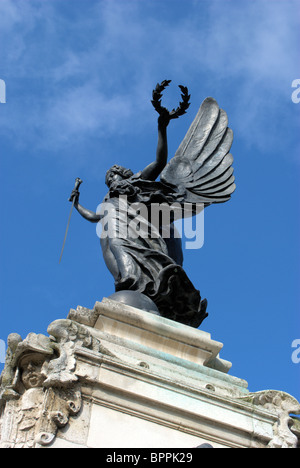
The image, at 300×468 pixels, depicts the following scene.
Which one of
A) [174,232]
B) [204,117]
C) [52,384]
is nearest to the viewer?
[52,384]

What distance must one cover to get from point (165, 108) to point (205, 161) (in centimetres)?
143

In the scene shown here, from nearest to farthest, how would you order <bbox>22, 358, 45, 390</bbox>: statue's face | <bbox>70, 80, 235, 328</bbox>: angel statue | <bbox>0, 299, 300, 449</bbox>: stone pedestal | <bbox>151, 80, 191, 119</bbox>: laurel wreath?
<bbox>0, 299, 300, 449</bbox>: stone pedestal, <bbox>22, 358, 45, 390</bbox>: statue's face, <bbox>70, 80, 235, 328</bbox>: angel statue, <bbox>151, 80, 191, 119</bbox>: laurel wreath

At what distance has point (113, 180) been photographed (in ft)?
36.5

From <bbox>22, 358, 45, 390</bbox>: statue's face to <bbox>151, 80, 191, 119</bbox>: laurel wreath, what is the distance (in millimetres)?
4476

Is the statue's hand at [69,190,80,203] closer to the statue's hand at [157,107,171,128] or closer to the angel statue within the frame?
the angel statue

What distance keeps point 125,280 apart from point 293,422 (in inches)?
98.2

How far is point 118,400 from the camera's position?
23.9 ft

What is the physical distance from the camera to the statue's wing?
11445 millimetres

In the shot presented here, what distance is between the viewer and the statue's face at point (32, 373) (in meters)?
7.33

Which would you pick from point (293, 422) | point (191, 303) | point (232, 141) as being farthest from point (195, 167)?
point (293, 422)

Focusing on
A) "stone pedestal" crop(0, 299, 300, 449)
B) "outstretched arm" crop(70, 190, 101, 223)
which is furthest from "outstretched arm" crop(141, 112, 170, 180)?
"stone pedestal" crop(0, 299, 300, 449)

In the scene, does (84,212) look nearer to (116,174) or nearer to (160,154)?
(116,174)
